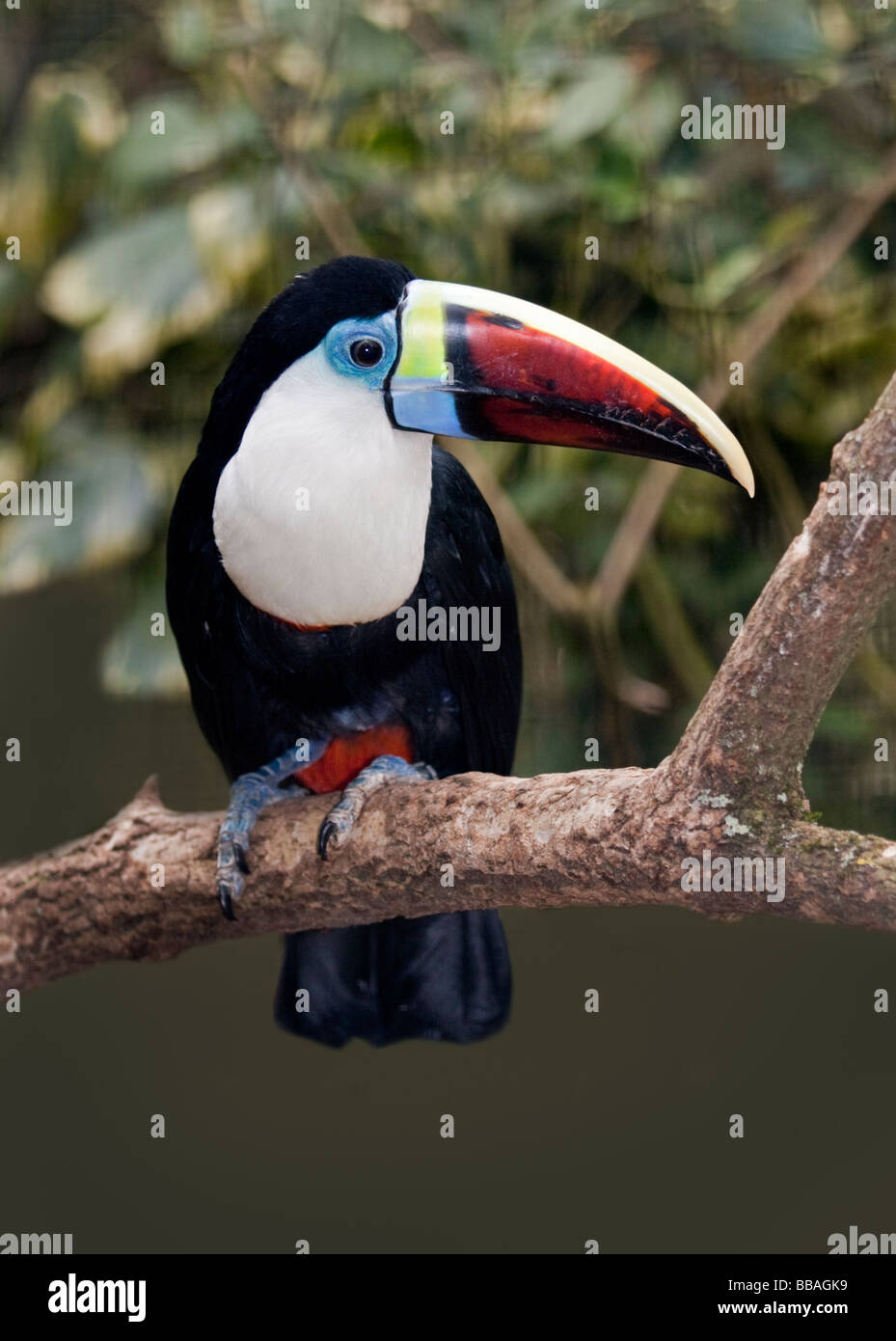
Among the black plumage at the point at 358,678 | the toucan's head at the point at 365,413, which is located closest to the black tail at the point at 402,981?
the black plumage at the point at 358,678

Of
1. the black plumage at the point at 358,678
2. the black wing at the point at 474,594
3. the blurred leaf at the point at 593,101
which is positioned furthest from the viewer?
the blurred leaf at the point at 593,101

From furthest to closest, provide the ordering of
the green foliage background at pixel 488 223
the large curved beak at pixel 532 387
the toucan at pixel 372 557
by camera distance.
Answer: the green foliage background at pixel 488 223, the toucan at pixel 372 557, the large curved beak at pixel 532 387

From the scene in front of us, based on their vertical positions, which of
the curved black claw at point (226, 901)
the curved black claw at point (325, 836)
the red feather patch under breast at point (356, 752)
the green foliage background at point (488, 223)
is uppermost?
the green foliage background at point (488, 223)

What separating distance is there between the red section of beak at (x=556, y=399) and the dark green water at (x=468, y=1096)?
1.83 metres

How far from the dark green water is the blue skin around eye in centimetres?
173

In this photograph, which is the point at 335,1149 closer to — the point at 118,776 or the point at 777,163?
the point at 118,776

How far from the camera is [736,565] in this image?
2904mm

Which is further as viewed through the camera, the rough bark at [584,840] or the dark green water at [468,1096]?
the dark green water at [468,1096]

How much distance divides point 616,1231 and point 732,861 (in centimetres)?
247

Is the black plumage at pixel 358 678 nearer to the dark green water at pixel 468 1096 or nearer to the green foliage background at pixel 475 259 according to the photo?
the green foliage background at pixel 475 259

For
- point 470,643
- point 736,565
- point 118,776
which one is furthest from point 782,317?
point 118,776

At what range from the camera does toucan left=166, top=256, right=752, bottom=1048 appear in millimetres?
1899

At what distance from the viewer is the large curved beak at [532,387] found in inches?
70.6

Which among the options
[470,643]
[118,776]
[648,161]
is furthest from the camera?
[118,776]
